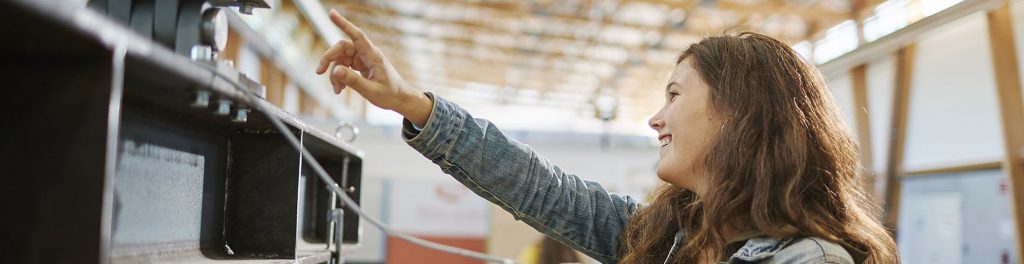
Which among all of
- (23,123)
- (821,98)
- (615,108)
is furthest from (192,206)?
(615,108)

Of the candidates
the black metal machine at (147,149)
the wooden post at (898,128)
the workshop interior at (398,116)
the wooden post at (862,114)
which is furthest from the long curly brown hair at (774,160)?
the wooden post at (862,114)

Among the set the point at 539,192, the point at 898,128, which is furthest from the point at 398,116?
the point at 539,192

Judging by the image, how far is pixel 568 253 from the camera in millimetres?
3723

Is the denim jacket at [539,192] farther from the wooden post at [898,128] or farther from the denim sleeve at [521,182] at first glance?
the wooden post at [898,128]

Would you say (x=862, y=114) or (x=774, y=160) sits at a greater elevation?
(x=862, y=114)

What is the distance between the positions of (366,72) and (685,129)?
56cm

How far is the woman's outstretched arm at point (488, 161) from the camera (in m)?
1.15

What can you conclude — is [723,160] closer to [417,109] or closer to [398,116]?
[417,109]

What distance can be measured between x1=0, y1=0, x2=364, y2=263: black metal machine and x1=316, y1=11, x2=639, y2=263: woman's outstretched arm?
122 mm

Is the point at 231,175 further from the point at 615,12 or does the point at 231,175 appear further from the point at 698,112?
the point at 615,12

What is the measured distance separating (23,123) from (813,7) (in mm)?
6383

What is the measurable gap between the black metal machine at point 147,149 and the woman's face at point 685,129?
590 mm

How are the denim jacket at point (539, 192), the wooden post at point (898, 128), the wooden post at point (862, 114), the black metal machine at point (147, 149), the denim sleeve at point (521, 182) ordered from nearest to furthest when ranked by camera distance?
the black metal machine at point (147, 149) → the denim jacket at point (539, 192) → the denim sleeve at point (521, 182) → the wooden post at point (898, 128) → the wooden post at point (862, 114)

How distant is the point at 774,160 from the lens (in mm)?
1282
